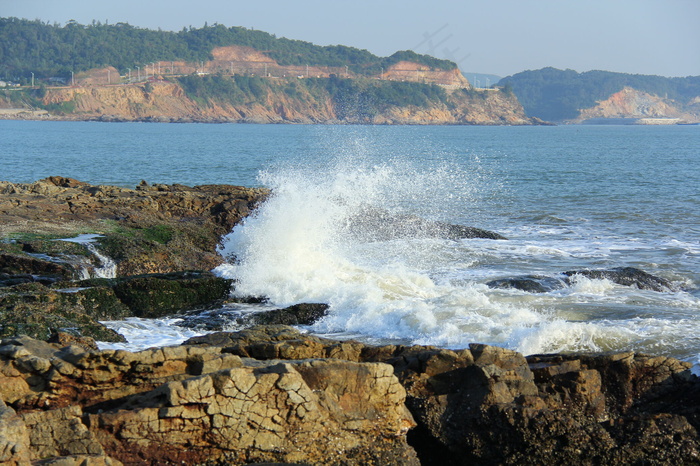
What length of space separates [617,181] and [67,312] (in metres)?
32.1

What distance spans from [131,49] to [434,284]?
586 feet

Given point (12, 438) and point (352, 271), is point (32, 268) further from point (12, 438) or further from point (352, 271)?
point (12, 438)

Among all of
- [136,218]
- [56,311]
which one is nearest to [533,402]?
[56,311]

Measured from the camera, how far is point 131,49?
17775 centimetres

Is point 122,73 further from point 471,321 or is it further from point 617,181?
point 471,321

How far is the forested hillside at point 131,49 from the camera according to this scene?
16888 cm

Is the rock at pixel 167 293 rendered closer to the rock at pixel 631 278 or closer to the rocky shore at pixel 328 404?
the rocky shore at pixel 328 404

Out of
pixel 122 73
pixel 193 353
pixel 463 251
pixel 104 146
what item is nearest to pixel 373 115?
pixel 122 73

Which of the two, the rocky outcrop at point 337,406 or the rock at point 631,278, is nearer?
the rocky outcrop at point 337,406

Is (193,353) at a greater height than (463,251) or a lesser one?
greater

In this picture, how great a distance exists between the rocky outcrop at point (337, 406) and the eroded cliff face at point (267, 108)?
137 m

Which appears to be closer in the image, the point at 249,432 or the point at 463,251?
the point at 249,432

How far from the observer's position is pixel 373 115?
160 meters

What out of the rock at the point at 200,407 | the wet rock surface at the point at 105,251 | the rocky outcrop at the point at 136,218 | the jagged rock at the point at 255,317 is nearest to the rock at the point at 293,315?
the jagged rock at the point at 255,317
